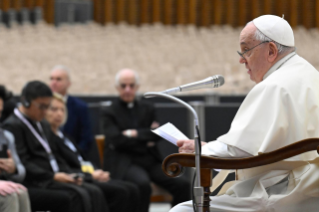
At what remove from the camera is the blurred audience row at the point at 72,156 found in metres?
3.79

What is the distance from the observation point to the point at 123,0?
13406 millimetres

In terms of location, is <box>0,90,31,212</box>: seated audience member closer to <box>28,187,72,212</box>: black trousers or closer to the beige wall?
<box>28,187,72,212</box>: black trousers

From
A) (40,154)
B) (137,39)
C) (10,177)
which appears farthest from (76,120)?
(137,39)

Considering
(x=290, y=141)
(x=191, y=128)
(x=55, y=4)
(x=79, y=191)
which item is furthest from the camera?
(x=55, y=4)

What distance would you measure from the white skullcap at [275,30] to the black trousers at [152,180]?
8.44 ft

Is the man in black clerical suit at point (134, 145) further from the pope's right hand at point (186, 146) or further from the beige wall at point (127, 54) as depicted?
the beige wall at point (127, 54)

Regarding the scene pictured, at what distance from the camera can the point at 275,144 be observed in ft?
8.23

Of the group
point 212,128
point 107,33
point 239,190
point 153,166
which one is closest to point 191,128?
point 212,128

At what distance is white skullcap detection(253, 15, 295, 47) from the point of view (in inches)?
107

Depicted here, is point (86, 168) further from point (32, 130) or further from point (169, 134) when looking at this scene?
point (169, 134)

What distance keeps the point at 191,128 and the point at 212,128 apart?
244 mm

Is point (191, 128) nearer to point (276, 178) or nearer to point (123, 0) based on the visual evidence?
point (276, 178)

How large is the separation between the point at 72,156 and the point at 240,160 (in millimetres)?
2522

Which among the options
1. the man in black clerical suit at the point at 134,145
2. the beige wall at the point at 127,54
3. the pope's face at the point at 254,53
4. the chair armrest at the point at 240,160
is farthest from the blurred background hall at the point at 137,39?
the chair armrest at the point at 240,160
